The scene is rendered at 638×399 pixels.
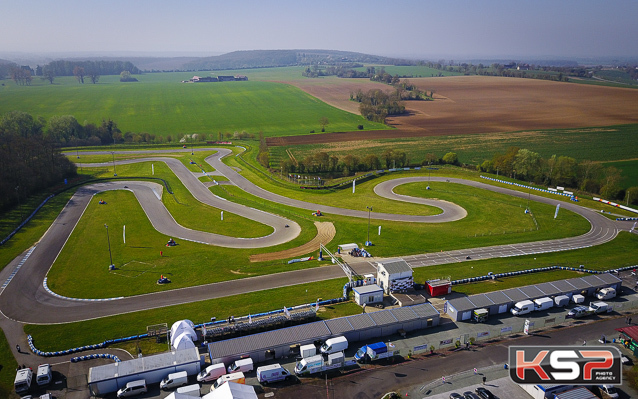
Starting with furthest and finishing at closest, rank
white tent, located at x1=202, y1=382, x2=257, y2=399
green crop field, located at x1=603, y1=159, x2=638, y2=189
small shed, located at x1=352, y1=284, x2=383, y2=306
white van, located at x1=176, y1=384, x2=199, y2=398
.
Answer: green crop field, located at x1=603, y1=159, x2=638, y2=189 → small shed, located at x1=352, y1=284, x2=383, y2=306 → white van, located at x1=176, y1=384, x2=199, y2=398 → white tent, located at x1=202, y1=382, x2=257, y2=399

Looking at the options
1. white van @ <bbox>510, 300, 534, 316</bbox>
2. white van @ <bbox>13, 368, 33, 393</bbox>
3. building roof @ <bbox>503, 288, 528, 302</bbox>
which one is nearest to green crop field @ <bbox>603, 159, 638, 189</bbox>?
building roof @ <bbox>503, 288, 528, 302</bbox>

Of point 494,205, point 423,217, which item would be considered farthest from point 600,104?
point 423,217

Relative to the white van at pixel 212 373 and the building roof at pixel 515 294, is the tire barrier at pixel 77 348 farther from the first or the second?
the building roof at pixel 515 294

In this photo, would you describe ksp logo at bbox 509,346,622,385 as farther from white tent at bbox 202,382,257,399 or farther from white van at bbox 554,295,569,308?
white van at bbox 554,295,569,308

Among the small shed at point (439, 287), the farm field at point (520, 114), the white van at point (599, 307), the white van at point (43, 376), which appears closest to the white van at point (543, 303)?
the white van at point (599, 307)

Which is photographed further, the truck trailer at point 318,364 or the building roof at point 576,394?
the truck trailer at point 318,364

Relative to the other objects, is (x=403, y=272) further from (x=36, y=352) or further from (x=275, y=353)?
(x=36, y=352)

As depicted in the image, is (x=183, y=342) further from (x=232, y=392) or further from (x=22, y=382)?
(x=22, y=382)
